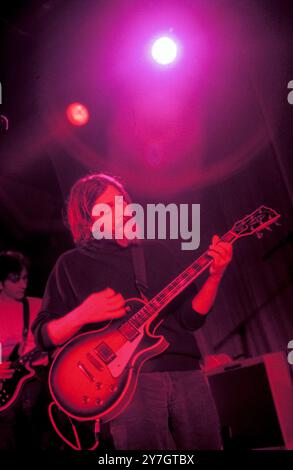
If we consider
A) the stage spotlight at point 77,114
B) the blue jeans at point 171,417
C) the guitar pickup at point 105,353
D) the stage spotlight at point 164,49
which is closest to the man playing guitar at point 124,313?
the blue jeans at point 171,417

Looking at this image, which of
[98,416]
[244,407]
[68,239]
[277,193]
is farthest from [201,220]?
[98,416]

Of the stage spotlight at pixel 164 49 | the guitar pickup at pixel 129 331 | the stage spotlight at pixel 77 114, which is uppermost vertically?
the stage spotlight at pixel 164 49

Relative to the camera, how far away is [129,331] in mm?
2160

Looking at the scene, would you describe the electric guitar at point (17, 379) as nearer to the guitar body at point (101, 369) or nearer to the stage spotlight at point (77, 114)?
the guitar body at point (101, 369)

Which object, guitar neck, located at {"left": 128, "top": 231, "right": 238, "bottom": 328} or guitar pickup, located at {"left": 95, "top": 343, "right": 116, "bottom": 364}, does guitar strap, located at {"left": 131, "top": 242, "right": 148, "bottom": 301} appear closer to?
guitar neck, located at {"left": 128, "top": 231, "right": 238, "bottom": 328}

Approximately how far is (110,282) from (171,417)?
0.68m

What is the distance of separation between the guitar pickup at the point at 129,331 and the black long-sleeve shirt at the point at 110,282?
0.11 metres

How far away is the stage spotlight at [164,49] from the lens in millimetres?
2732

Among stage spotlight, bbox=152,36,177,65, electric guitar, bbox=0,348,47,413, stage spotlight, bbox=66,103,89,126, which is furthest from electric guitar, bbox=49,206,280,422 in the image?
stage spotlight, bbox=152,36,177,65

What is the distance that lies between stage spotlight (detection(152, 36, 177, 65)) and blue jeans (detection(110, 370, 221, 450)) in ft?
5.89

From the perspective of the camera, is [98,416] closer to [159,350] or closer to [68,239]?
[159,350]

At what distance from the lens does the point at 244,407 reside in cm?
210

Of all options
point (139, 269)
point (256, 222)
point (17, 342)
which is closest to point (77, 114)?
point (139, 269)
